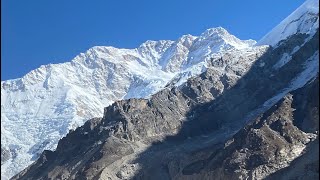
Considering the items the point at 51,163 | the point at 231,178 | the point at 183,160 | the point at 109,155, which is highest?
the point at 51,163

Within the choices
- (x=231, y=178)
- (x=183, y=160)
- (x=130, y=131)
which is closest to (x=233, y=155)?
(x=231, y=178)

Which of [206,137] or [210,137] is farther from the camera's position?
[206,137]

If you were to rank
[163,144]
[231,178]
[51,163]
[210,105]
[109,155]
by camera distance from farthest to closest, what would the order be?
[210,105] < [51,163] < [163,144] < [109,155] < [231,178]

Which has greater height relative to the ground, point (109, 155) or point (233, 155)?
point (109, 155)

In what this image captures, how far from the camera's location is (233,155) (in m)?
→ 117

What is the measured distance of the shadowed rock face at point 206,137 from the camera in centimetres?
11475

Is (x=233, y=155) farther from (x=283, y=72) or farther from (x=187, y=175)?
(x=283, y=72)

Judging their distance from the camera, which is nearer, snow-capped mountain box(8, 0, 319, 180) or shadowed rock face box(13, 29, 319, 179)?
snow-capped mountain box(8, 0, 319, 180)

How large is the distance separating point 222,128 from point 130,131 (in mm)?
25809

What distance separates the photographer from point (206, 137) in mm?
172125

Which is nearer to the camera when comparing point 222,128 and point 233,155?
point 233,155

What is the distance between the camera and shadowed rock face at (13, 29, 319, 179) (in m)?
115

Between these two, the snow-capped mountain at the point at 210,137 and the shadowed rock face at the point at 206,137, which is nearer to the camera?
the snow-capped mountain at the point at 210,137

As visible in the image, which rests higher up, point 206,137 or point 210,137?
point 206,137
